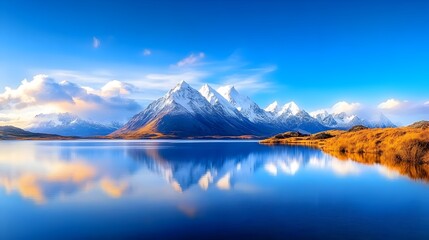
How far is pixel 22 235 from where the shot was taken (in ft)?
63.6

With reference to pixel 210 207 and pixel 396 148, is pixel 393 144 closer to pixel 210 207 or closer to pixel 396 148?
pixel 396 148

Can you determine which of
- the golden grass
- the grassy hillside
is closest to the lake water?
the golden grass

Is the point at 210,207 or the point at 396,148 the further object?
the point at 396,148

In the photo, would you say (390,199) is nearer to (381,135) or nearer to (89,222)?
(89,222)

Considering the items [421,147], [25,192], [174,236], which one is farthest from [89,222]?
[421,147]

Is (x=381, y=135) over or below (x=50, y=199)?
over

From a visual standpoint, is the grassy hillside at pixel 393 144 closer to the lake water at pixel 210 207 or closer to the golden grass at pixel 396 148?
the golden grass at pixel 396 148

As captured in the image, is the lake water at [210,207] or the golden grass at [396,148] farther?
the golden grass at [396,148]

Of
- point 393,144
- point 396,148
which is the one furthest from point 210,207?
A: point 393,144

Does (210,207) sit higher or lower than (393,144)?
lower

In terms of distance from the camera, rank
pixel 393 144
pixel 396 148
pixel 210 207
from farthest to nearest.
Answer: pixel 393 144, pixel 396 148, pixel 210 207

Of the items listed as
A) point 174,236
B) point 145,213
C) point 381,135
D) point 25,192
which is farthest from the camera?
point 381,135

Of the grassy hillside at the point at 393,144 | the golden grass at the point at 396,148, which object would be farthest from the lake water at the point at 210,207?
the grassy hillside at the point at 393,144

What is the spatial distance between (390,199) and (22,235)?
26.3m
